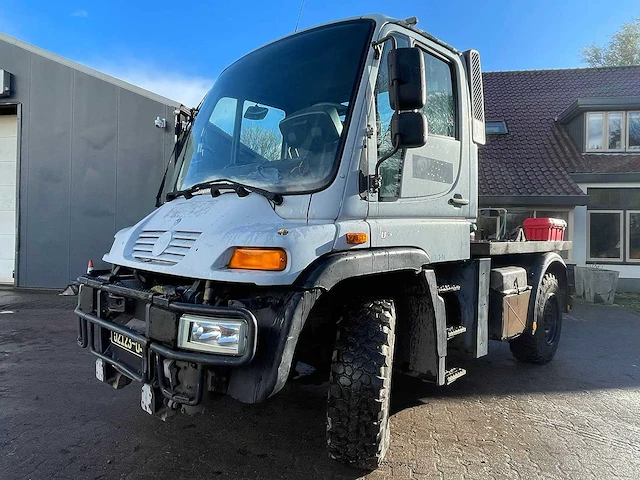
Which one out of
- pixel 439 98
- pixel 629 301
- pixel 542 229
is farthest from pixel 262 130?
pixel 629 301

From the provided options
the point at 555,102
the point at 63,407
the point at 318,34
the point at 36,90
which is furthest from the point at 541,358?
the point at 555,102

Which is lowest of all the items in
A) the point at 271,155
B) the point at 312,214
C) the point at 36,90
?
the point at 312,214

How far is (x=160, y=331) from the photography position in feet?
7.50

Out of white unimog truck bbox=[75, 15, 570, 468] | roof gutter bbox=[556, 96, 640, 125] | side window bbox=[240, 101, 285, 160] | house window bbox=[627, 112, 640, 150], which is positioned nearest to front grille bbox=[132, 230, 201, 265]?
white unimog truck bbox=[75, 15, 570, 468]

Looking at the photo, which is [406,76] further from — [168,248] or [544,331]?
[544,331]

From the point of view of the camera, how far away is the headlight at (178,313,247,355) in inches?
84.0

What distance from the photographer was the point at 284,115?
2.97m

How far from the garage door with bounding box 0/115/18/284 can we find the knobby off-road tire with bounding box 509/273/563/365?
452 inches

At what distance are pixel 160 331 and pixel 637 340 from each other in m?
7.24

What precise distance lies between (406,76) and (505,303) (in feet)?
7.98

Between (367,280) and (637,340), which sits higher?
(367,280)

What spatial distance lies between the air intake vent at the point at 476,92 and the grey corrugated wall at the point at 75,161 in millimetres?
7556

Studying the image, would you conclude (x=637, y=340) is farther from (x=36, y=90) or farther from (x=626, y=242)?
(x=36, y=90)

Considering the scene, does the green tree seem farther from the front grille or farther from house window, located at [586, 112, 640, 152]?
the front grille
